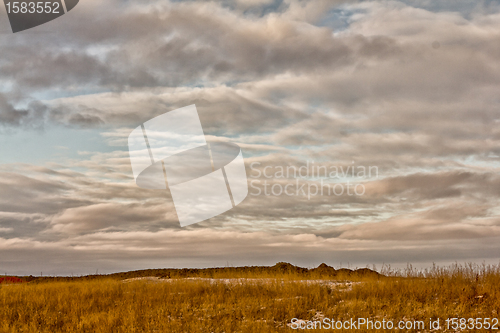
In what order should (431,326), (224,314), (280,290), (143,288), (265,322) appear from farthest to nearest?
(143,288) → (280,290) → (224,314) → (265,322) → (431,326)

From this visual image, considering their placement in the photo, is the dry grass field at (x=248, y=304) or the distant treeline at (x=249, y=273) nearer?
the dry grass field at (x=248, y=304)

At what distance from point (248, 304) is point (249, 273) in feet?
17.3

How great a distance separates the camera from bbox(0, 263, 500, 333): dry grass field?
9883 millimetres

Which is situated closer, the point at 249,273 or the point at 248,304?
the point at 248,304

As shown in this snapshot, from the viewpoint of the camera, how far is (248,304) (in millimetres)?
11273

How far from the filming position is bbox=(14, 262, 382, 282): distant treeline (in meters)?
15.4

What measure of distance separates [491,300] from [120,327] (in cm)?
940

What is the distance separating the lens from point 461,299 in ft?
33.8

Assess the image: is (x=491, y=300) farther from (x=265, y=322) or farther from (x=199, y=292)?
(x=199, y=292)

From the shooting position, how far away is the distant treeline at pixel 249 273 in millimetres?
15414

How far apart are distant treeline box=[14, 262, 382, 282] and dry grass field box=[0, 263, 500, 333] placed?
1559 mm

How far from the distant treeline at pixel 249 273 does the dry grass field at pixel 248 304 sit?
156cm

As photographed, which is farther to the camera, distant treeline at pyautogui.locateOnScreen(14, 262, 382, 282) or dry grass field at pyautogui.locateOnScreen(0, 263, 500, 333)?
distant treeline at pyautogui.locateOnScreen(14, 262, 382, 282)

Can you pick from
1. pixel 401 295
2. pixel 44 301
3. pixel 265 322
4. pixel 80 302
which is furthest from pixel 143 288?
pixel 401 295
